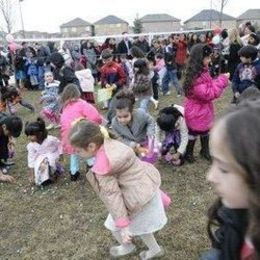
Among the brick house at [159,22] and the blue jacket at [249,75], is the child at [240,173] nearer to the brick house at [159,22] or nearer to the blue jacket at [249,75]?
the blue jacket at [249,75]

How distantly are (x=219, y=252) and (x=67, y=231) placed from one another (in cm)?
300

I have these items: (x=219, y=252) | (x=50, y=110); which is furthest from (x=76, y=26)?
(x=219, y=252)

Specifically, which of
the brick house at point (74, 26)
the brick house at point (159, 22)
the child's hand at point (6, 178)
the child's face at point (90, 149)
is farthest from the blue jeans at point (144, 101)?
the brick house at point (74, 26)

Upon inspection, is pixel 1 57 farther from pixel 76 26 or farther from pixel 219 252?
pixel 76 26

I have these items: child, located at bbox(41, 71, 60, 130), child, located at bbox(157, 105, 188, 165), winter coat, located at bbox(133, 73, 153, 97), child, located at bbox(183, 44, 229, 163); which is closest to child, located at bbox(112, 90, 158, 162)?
child, located at bbox(157, 105, 188, 165)

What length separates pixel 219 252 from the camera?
64.1 inches

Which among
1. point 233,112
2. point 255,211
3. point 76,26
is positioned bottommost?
point 76,26

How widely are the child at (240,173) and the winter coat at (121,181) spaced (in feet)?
5.42

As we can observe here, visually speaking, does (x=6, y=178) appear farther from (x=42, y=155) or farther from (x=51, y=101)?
(x=51, y=101)

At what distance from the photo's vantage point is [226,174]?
1325 mm

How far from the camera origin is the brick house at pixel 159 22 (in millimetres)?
94438

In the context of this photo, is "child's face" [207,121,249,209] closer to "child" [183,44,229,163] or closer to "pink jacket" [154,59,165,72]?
"child" [183,44,229,163]

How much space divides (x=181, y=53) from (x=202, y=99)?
375 inches

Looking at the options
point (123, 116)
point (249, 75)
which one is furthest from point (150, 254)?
point (249, 75)
